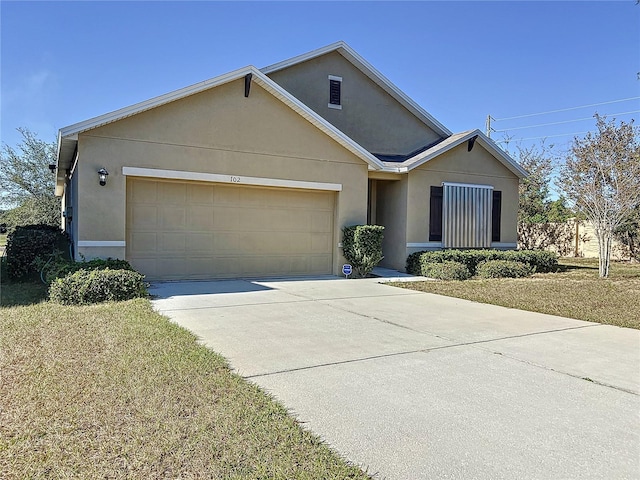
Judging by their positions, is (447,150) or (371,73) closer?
(447,150)

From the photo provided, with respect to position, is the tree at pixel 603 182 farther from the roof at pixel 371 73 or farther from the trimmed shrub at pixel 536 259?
the roof at pixel 371 73

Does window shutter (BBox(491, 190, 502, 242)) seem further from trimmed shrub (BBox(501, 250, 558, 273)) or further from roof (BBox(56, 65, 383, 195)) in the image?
roof (BBox(56, 65, 383, 195))

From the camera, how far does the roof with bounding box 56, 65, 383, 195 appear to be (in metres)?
9.62

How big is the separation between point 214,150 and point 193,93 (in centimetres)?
139

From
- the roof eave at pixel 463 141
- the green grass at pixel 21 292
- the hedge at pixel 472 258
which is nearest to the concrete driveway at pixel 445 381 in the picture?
the green grass at pixel 21 292

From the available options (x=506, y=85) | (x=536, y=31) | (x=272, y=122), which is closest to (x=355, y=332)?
(x=272, y=122)

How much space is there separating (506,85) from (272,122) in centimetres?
1625

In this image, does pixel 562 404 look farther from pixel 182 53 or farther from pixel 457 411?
pixel 182 53

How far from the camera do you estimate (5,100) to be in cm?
1608

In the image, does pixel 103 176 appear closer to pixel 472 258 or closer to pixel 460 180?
pixel 472 258

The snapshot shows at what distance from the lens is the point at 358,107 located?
16.0 meters

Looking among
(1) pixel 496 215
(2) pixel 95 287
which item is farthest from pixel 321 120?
(1) pixel 496 215

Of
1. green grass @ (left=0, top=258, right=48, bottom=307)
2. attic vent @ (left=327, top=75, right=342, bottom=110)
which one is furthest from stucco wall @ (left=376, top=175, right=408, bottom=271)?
green grass @ (left=0, top=258, right=48, bottom=307)

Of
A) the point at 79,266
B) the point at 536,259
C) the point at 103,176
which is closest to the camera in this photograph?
the point at 79,266
